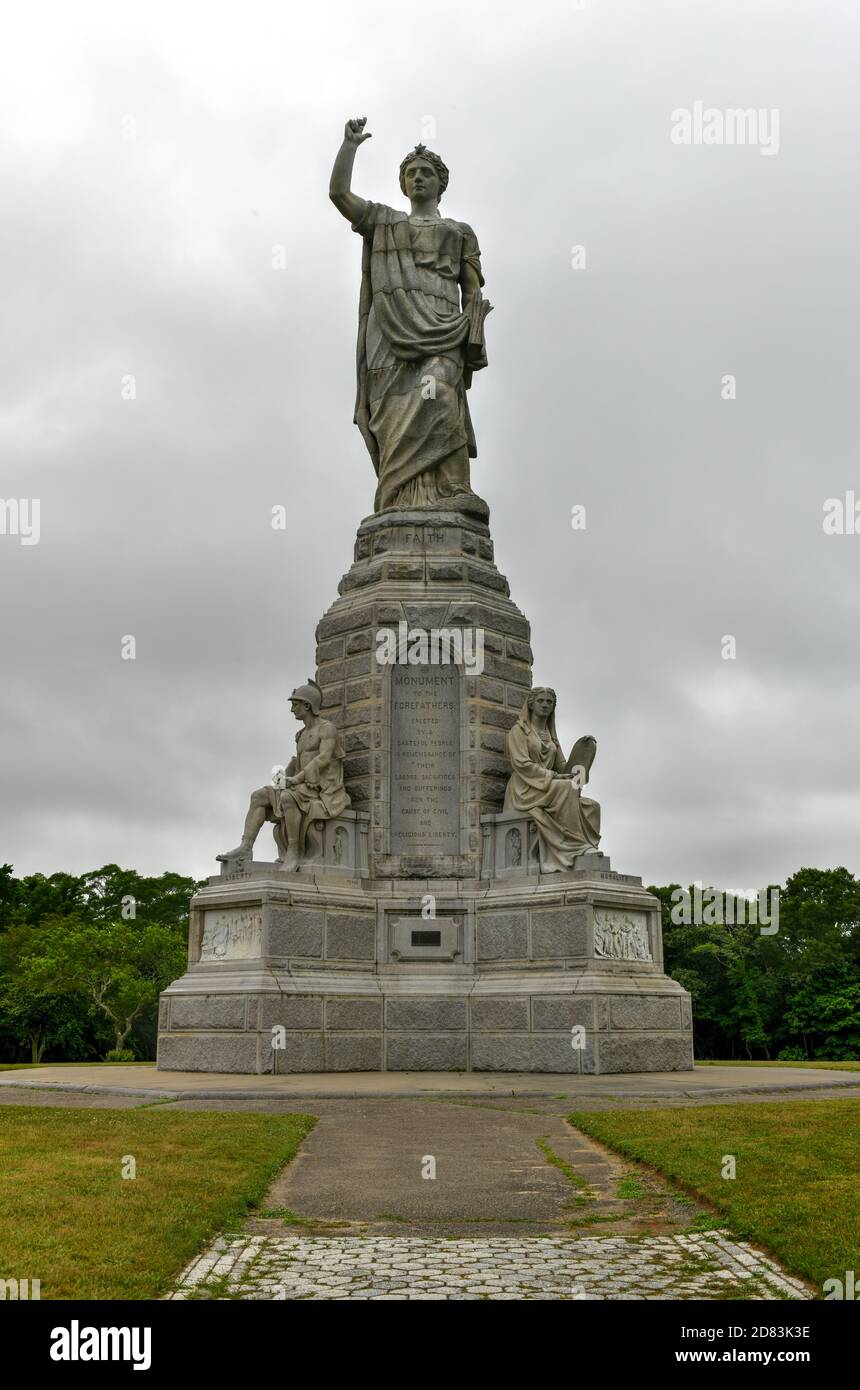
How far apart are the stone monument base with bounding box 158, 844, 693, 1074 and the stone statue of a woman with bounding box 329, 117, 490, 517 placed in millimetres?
8119

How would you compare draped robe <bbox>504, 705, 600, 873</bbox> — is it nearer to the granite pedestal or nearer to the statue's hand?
the granite pedestal

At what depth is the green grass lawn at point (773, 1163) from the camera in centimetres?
673

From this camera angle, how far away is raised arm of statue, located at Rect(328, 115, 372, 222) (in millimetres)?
24781

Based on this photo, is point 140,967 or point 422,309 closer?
point 422,309

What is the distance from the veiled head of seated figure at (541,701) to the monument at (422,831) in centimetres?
4

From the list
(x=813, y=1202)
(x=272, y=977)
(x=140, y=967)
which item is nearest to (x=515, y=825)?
(x=272, y=977)

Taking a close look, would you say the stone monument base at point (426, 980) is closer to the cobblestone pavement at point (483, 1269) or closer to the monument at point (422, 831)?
the monument at point (422, 831)

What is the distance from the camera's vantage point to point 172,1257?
6.39m

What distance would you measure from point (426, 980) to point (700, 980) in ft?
88.8

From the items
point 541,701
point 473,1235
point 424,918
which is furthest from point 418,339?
point 473,1235

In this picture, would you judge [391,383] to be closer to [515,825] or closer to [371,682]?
[371,682]

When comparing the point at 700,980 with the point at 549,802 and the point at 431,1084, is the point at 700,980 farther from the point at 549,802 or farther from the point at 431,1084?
the point at 431,1084

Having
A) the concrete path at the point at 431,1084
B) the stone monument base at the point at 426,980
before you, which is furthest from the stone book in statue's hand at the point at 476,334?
the concrete path at the point at 431,1084
